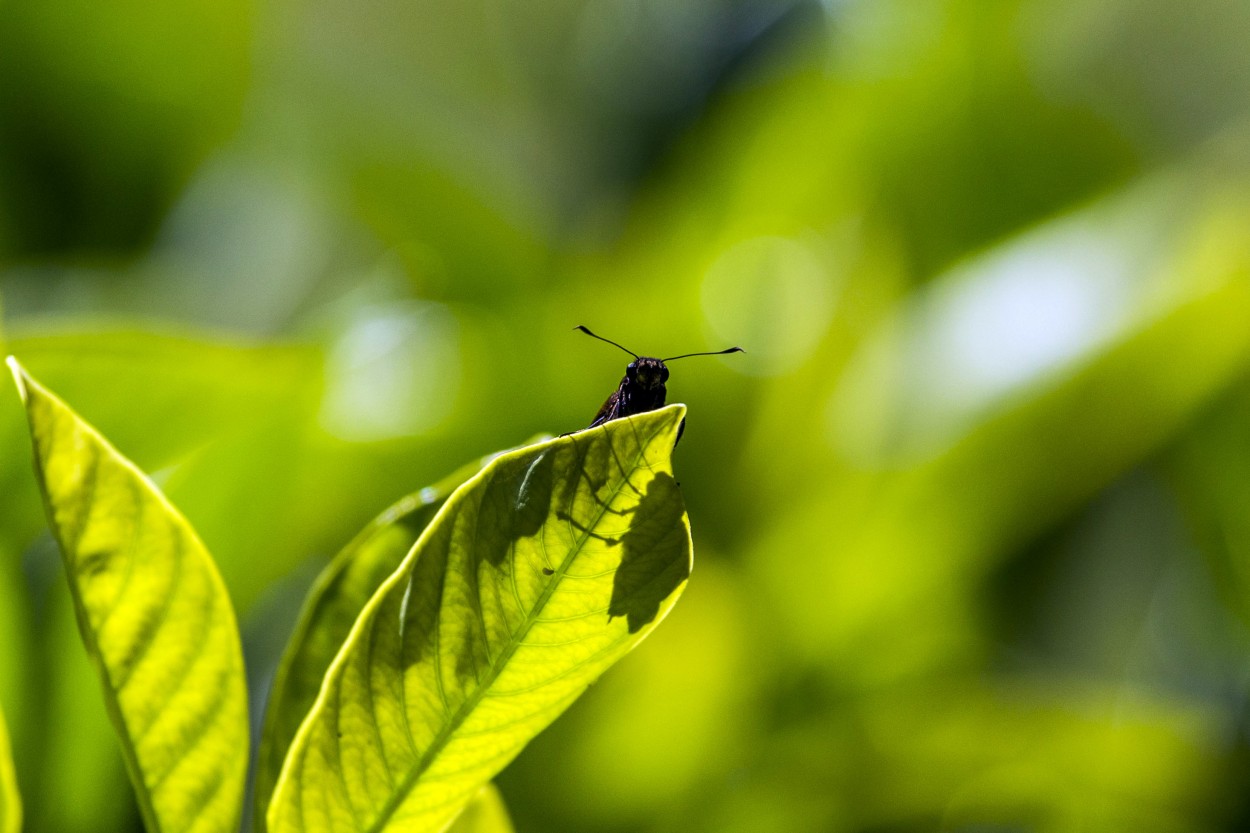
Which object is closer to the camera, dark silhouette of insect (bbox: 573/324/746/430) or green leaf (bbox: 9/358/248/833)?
green leaf (bbox: 9/358/248/833)

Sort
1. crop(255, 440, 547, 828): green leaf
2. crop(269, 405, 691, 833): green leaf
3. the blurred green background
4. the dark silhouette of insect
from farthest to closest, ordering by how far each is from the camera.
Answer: the blurred green background → the dark silhouette of insect → crop(255, 440, 547, 828): green leaf → crop(269, 405, 691, 833): green leaf

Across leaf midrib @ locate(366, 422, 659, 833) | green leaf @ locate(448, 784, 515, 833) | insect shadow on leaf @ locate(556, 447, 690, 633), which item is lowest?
green leaf @ locate(448, 784, 515, 833)

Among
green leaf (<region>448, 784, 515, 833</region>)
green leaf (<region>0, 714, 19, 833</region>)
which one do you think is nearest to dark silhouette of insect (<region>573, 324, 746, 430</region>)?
green leaf (<region>448, 784, 515, 833</region>)

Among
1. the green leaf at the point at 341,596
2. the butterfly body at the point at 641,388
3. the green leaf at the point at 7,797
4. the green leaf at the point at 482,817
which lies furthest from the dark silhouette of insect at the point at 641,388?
the green leaf at the point at 7,797

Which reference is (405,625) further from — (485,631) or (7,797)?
(7,797)

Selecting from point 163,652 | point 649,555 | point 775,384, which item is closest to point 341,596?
point 163,652

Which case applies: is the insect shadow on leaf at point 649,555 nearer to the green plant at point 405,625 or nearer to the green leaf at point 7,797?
the green plant at point 405,625

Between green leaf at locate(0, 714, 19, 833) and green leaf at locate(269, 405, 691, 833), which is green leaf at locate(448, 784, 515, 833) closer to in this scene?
green leaf at locate(269, 405, 691, 833)
